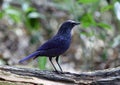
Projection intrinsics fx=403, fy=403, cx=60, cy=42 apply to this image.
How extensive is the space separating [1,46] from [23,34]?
864 mm

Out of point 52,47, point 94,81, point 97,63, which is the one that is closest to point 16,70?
point 52,47

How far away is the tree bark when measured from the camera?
4.33m

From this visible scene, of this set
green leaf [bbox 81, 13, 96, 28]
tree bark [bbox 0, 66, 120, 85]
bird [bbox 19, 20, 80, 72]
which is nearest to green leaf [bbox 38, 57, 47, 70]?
bird [bbox 19, 20, 80, 72]

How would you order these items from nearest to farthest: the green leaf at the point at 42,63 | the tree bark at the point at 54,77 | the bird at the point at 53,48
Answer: the tree bark at the point at 54,77 < the bird at the point at 53,48 < the green leaf at the point at 42,63

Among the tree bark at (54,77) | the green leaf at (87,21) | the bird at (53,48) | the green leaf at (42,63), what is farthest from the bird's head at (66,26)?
the green leaf at (87,21)

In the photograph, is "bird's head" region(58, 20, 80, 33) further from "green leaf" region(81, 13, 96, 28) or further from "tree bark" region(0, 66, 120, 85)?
"green leaf" region(81, 13, 96, 28)

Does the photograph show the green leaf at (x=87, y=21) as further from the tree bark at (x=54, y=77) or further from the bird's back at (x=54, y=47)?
the tree bark at (x=54, y=77)

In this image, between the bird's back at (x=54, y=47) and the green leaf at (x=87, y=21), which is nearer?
the bird's back at (x=54, y=47)

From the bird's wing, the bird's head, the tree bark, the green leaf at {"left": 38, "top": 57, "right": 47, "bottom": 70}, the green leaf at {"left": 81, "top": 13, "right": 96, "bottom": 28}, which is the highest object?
the green leaf at {"left": 81, "top": 13, "right": 96, "bottom": 28}

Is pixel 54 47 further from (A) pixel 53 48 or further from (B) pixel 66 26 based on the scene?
(B) pixel 66 26

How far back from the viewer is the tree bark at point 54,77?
4328mm

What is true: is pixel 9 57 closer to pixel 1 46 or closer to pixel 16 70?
pixel 1 46

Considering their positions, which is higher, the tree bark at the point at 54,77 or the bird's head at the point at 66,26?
the bird's head at the point at 66,26

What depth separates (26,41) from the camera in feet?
32.4
